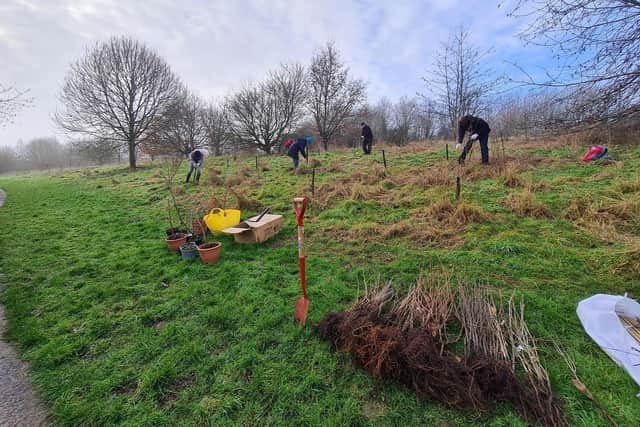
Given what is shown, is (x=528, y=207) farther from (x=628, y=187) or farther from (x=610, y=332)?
(x=610, y=332)

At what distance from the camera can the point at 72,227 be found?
6.18 metres

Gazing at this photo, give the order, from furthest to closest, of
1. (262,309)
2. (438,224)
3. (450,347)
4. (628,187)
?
(628,187)
(438,224)
(262,309)
(450,347)

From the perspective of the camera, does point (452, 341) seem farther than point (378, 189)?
No

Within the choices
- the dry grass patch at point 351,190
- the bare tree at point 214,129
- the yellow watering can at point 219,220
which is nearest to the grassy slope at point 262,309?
the dry grass patch at point 351,190

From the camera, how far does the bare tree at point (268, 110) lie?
2166cm

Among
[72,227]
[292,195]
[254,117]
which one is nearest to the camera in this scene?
[72,227]

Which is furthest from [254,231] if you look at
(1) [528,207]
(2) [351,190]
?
(1) [528,207]

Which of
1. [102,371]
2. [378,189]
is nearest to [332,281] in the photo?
[102,371]

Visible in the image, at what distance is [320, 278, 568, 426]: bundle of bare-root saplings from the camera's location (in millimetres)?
1670

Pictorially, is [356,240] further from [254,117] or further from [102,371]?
[254,117]

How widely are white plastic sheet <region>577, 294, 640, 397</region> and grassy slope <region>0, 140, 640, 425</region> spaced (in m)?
0.08

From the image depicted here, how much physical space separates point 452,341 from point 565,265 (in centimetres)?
214

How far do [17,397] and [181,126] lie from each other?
83.7 ft

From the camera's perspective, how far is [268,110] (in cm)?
2194
